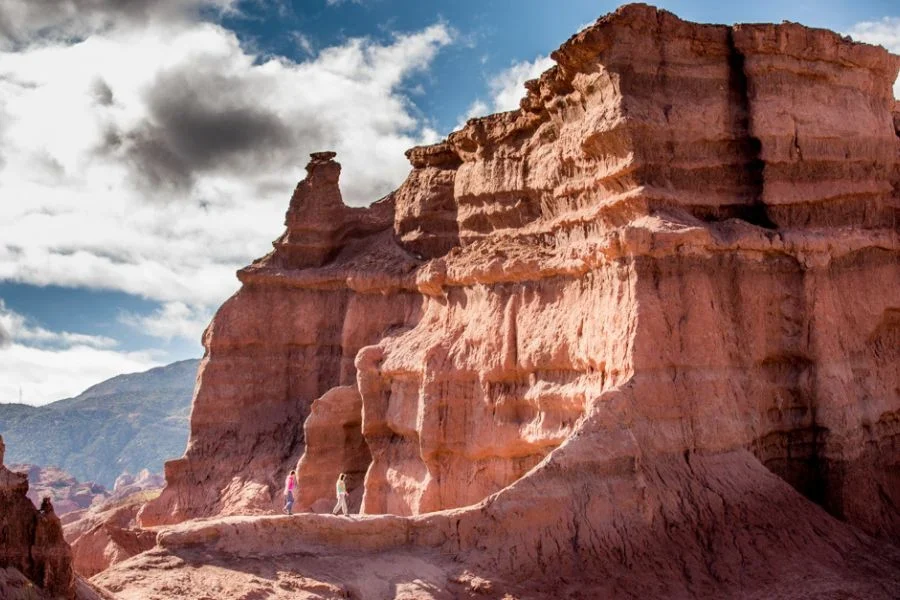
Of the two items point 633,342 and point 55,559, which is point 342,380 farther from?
point 55,559

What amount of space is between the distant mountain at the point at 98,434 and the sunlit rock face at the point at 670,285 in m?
102

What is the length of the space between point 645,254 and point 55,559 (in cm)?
1078

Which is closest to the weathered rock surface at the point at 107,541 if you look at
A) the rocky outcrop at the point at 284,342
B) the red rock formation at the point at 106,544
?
the red rock formation at the point at 106,544

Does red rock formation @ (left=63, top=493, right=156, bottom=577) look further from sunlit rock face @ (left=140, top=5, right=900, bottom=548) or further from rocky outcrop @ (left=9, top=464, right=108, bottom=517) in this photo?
rocky outcrop @ (left=9, top=464, right=108, bottom=517)

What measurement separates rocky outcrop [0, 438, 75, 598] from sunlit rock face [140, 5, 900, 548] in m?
7.38

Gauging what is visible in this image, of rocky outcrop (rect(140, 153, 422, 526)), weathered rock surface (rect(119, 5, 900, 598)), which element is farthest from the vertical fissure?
rocky outcrop (rect(140, 153, 422, 526))

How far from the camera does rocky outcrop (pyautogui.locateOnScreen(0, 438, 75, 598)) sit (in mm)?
10281

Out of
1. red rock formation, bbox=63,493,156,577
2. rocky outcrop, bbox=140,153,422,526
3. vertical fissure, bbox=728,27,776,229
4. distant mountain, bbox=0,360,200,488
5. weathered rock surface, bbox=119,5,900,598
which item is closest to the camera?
weathered rock surface, bbox=119,5,900,598

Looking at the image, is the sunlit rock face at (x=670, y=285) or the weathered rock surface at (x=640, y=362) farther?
the sunlit rock face at (x=670, y=285)

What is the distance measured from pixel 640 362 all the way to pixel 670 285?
165 cm

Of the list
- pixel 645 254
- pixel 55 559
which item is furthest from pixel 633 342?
pixel 55 559

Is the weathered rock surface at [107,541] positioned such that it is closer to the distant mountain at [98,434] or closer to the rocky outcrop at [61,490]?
the rocky outcrop at [61,490]

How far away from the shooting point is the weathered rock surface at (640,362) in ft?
45.5

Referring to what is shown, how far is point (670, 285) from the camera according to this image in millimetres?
15852
